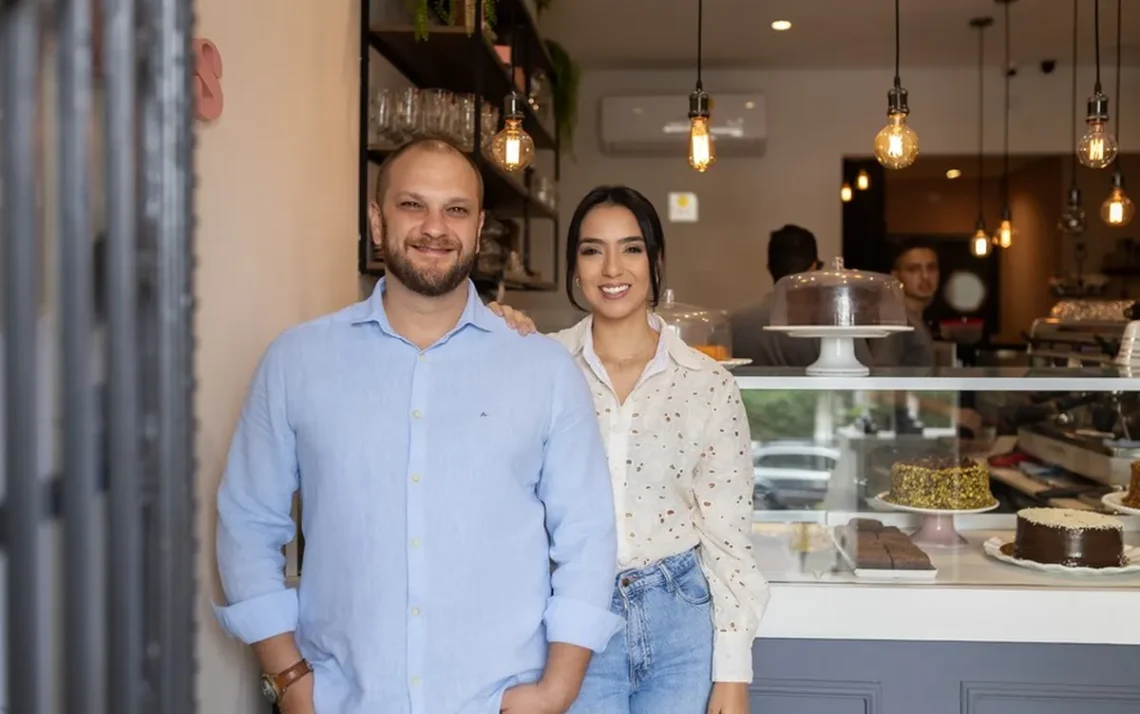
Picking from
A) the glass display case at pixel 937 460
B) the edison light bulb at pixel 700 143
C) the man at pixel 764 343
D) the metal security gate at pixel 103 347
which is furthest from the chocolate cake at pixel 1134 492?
the metal security gate at pixel 103 347

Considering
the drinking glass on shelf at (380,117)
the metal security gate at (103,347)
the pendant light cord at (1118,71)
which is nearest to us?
the metal security gate at (103,347)

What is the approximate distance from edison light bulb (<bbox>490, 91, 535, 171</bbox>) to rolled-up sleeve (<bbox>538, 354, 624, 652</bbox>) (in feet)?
5.35

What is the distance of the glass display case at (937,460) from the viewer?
2.50m

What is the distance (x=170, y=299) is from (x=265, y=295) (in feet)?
4.57

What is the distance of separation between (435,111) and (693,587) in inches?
71.9

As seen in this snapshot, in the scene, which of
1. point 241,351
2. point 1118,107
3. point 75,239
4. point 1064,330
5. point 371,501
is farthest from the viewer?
point 1118,107

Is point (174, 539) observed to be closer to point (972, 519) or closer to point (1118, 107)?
point (972, 519)

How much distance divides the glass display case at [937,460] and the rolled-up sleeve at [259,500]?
1205 millimetres

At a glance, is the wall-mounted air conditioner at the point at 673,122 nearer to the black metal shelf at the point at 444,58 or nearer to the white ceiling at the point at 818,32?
the white ceiling at the point at 818,32

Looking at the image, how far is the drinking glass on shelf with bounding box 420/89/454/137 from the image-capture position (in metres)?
3.01

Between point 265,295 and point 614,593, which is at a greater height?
point 265,295

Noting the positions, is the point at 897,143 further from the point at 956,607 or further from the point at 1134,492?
the point at 956,607

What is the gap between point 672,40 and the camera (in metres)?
5.90

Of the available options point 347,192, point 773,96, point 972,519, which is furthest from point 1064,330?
point 347,192
